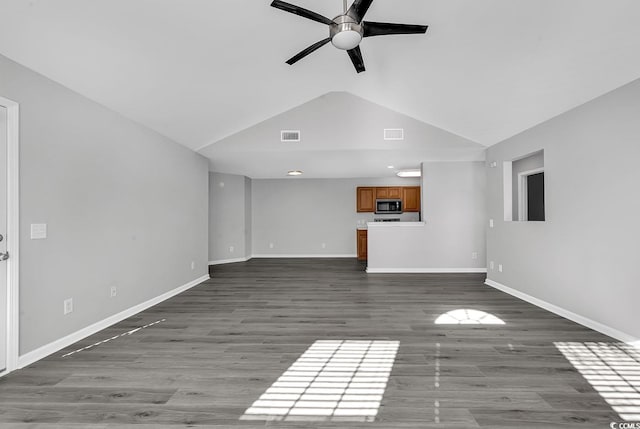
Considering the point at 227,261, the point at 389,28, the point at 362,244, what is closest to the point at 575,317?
the point at 389,28

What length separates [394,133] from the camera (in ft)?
16.6

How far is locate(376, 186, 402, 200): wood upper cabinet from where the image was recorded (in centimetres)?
866

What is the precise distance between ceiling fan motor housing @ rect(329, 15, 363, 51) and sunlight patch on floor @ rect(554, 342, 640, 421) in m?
2.82

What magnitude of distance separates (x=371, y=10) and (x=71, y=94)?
2.78 metres

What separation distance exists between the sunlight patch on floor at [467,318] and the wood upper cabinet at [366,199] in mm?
5213

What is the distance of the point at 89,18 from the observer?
87.0 inches

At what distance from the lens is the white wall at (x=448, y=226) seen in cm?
607

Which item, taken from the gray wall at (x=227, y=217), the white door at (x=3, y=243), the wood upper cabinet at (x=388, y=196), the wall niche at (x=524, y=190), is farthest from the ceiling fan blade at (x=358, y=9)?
the wood upper cabinet at (x=388, y=196)

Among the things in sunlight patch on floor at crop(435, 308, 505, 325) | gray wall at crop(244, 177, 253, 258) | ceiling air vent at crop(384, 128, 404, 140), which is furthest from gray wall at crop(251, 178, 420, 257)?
sunlight patch on floor at crop(435, 308, 505, 325)

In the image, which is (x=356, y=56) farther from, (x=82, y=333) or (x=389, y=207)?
(x=389, y=207)

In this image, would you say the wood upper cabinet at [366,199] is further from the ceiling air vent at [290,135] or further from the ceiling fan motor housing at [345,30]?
the ceiling fan motor housing at [345,30]

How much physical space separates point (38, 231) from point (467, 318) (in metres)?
4.09

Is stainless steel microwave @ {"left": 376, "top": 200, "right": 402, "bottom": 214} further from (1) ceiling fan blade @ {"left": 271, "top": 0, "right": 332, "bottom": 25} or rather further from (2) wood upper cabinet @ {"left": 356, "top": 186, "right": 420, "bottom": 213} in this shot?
(1) ceiling fan blade @ {"left": 271, "top": 0, "right": 332, "bottom": 25}

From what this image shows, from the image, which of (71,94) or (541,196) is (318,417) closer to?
(71,94)
